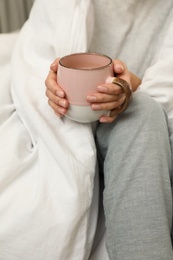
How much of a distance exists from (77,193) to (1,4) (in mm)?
801

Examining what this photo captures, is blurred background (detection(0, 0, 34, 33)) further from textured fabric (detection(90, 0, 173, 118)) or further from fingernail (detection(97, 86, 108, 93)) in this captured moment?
fingernail (detection(97, 86, 108, 93))

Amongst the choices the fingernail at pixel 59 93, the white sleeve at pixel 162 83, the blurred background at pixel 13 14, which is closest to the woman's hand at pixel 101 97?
the fingernail at pixel 59 93

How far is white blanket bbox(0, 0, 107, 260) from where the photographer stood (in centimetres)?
51

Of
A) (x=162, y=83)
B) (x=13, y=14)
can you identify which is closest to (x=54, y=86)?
(x=162, y=83)

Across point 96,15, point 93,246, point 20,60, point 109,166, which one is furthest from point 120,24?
point 93,246

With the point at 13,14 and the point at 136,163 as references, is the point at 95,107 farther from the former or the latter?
the point at 13,14

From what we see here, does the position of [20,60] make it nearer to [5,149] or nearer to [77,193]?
[5,149]

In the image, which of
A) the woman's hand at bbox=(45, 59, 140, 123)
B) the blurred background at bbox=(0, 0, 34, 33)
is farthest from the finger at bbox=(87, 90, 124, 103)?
the blurred background at bbox=(0, 0, 34, 33)

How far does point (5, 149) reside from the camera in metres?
0.59

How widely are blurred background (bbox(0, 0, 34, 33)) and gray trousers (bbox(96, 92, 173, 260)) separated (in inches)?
28.7

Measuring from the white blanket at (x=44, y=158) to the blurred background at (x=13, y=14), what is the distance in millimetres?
442

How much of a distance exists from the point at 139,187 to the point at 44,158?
18 centimetres

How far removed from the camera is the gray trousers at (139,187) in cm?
45

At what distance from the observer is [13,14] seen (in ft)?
3.77
